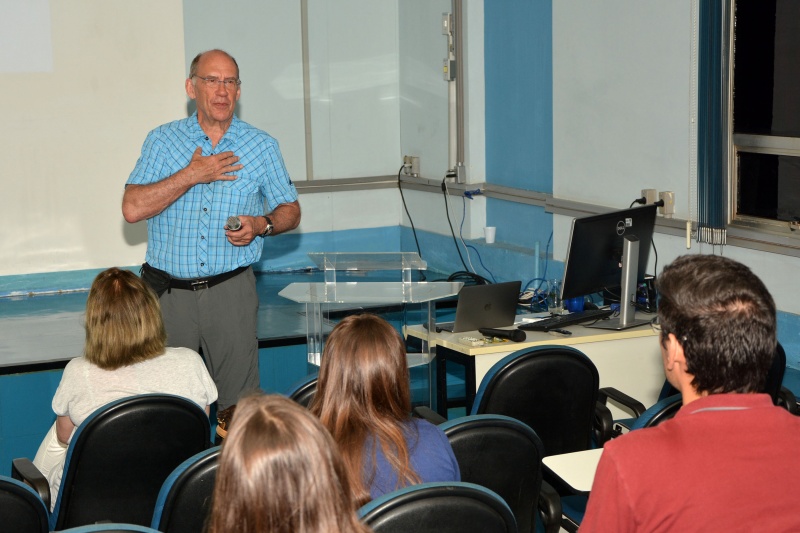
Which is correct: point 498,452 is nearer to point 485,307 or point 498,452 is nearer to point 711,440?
point 711,440

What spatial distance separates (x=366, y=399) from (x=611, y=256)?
2534 mm

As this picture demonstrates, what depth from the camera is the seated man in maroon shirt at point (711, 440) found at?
1.43 meters

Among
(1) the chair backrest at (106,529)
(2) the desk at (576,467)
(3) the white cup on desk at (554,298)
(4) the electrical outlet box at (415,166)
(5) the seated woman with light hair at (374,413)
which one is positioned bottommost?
(2) the desk at (576,467)

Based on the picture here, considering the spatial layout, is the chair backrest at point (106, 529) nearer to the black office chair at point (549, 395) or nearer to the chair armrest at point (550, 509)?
the chair armrest at point (550, 509)

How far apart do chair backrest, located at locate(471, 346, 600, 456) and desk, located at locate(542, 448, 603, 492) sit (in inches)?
25.2

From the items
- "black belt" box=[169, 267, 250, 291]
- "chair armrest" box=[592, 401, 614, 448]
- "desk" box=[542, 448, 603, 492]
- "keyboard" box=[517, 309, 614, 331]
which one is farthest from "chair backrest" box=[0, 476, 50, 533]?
"keyboard" box=[517, 309, 614, 331]

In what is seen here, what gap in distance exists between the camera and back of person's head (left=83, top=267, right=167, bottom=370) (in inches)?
114

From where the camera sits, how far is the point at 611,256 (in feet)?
14.1

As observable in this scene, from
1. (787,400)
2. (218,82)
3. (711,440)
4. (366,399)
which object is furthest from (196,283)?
(711,440)

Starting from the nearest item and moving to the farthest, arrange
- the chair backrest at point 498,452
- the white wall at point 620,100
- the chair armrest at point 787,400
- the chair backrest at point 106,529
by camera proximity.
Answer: the chair backrest at point 106,529 → the chair backrest at point 498,452 → the chair armrest at point 787,400 → the white wall at point 620,100

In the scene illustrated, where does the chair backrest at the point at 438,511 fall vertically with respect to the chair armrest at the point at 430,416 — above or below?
above

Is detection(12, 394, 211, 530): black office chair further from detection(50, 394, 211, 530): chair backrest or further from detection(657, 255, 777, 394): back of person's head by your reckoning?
detection(657, 255, 777, 394): back of person's head

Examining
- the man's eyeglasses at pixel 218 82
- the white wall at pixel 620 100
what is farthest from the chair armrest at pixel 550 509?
the white wall at pixel 620 100

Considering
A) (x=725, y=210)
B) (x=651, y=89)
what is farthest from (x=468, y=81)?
(x=725, y=210)
